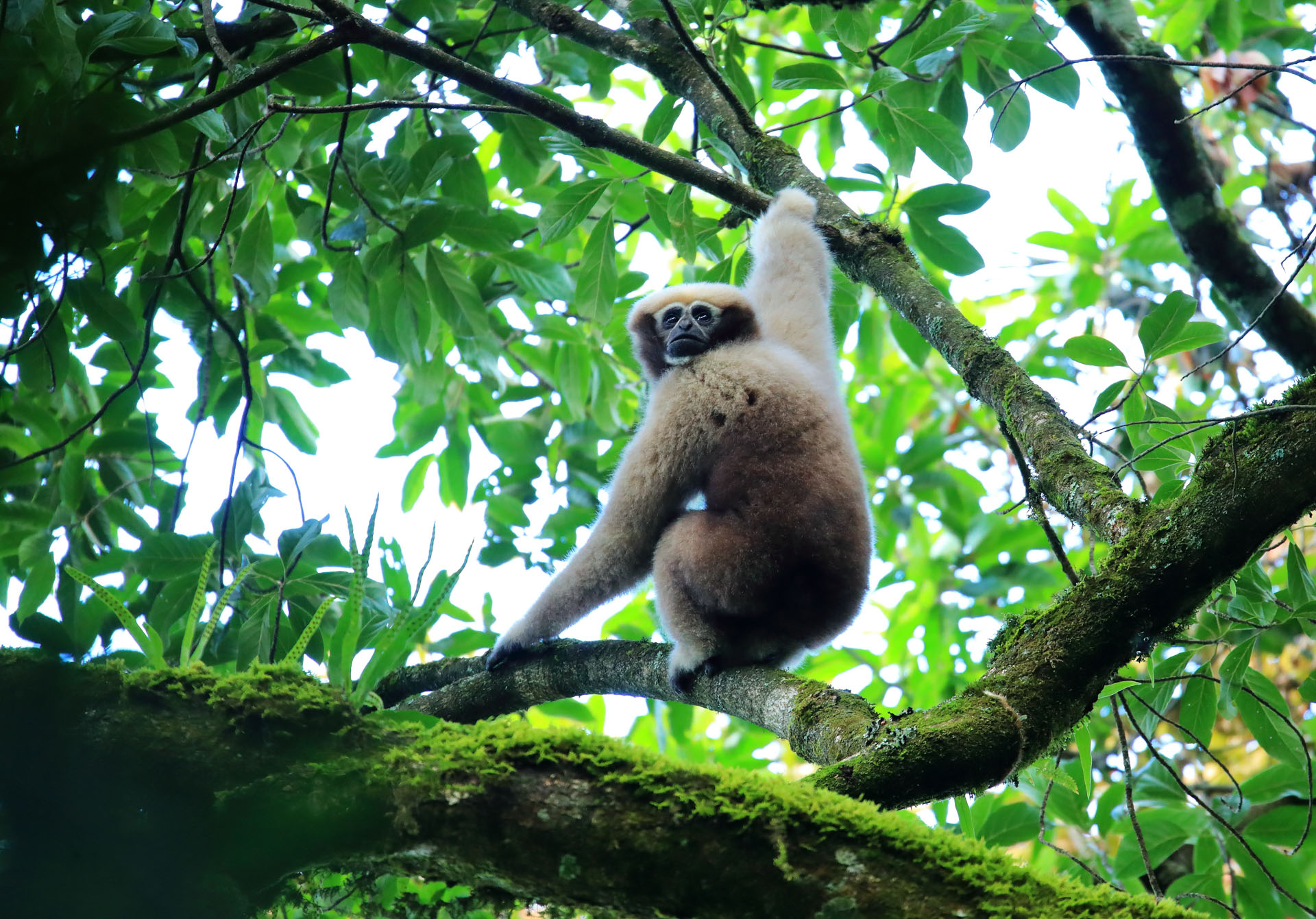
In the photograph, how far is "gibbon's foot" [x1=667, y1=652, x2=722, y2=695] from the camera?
400cm

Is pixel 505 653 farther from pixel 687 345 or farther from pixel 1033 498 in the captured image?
pixel 1033 498

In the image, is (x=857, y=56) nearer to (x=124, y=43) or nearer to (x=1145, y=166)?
(x=1145, y=166)

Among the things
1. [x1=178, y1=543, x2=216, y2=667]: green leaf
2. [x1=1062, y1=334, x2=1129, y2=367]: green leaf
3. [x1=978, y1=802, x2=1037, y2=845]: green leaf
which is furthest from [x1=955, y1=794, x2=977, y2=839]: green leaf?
[x1=178, y1=543, x2=216, y2=667]: green leaf

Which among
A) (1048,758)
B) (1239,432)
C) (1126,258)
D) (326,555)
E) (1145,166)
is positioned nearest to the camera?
(1239,432)

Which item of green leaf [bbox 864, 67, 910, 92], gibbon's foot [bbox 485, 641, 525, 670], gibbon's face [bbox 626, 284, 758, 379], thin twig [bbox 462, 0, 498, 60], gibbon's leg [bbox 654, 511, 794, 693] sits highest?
thin twig [bbox 462, 0, 498, 60]

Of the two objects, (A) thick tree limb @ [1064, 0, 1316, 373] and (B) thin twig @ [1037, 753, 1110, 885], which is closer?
(B) thin twig @ [1037, 753, 1110, 885]

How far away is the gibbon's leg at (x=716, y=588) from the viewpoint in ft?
13.9

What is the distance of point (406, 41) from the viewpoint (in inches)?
154

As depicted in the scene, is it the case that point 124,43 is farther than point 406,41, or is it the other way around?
point 406,41

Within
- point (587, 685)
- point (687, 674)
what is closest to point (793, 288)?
point (687, 674)

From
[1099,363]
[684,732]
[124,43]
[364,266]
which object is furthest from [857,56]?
[684,732]

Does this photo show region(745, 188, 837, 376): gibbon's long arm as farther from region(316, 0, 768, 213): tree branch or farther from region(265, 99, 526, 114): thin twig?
region(265, 99, 526, 114): thin twig

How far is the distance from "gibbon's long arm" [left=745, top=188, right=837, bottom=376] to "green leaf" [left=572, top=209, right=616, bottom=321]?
31.8 inches

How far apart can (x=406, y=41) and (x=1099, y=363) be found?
3149 mm
